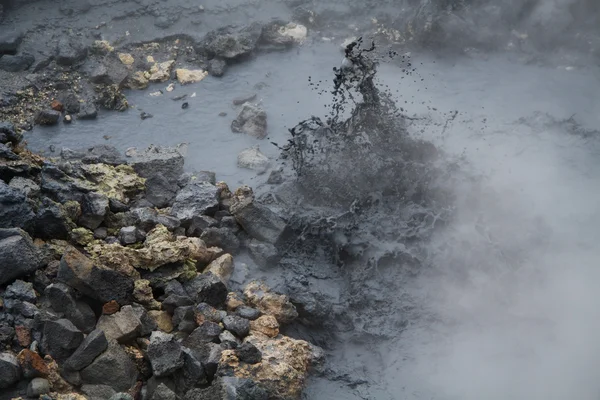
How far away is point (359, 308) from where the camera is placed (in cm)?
557

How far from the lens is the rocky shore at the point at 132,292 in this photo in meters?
4.25

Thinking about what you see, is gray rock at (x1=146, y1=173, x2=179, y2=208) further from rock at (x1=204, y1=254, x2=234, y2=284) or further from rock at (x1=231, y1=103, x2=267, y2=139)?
rock at (x1=231, y1=103, x2=267, y2=139)

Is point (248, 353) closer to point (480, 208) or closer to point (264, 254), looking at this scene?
point (264, 254)

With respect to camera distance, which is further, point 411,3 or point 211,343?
point 411,3

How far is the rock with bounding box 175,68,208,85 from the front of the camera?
8.34 m

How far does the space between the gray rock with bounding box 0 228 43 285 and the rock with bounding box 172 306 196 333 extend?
1169 mm

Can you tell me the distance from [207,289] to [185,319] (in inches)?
12.6

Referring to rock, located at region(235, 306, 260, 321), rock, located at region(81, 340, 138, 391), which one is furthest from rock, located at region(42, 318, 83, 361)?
rock, located at region(235, 306, 260, 321)

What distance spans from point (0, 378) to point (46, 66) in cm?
542

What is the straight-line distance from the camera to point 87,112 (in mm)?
7637

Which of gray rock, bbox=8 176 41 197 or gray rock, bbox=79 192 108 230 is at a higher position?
gray rock, bbox=8 176 41 197

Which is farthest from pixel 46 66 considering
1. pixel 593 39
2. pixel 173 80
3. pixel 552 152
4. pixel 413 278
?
pixel 593 39

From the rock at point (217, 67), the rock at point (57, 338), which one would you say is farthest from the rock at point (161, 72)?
the rock at point (57, 338)

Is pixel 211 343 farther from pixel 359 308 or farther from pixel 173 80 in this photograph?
pixel 173 80
